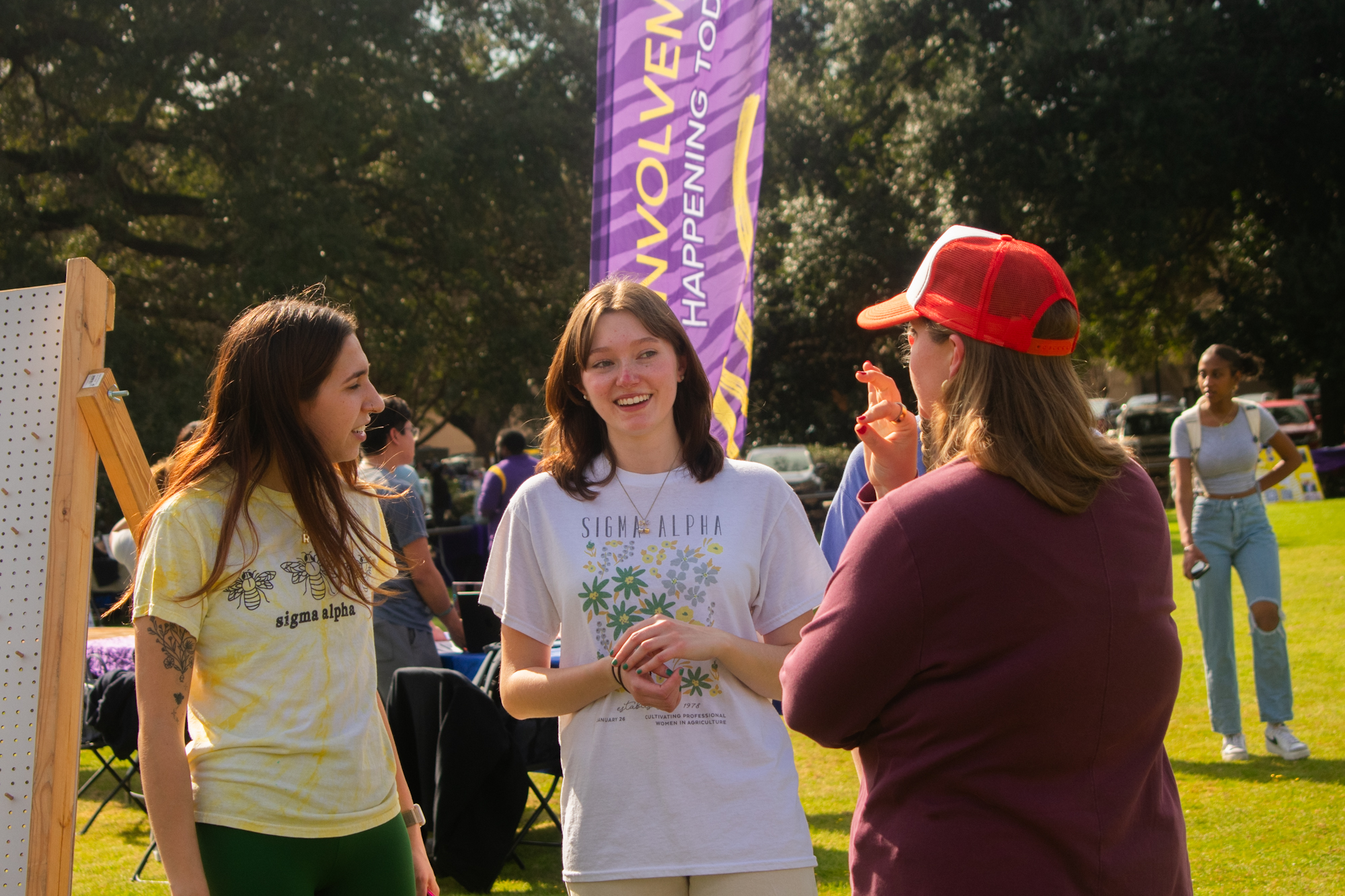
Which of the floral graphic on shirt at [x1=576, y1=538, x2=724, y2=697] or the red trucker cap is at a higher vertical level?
the red trucker cap

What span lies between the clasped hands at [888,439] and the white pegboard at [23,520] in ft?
5.87

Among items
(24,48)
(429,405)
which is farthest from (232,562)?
(429,405)

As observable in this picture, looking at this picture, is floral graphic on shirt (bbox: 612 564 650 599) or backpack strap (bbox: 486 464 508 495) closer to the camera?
floral graphic on shirt (bbox: 612 564 650 599)

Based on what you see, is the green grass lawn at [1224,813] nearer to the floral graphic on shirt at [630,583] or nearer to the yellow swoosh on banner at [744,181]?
the floral graphic on shirt at [630,583]

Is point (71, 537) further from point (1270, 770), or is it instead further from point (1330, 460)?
point (1330, 460)

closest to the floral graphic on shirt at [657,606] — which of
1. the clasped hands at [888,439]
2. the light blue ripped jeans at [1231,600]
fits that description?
the clasped hands at [888,439]

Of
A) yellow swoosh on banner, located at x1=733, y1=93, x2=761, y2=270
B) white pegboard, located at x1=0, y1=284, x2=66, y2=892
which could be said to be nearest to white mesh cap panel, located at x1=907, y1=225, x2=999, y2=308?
white pegboard, located at x1=0, y1=284, x2=66, y2=892

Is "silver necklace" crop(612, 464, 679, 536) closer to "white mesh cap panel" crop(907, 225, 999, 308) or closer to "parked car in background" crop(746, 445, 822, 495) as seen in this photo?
"white mesh cap panel" crop(907, 225, 999, 308)

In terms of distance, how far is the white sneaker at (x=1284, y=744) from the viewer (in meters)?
5.59

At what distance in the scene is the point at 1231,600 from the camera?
18.6 feet

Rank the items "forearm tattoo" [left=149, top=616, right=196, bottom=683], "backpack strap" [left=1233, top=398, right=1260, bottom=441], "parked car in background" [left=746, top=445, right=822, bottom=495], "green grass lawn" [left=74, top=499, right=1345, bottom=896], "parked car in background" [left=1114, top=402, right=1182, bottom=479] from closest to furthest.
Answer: "forearm tattoo" [left=149, top=616, right=196, bottom=683] → "green grass lawn" [left=74, top=499, right=1345, bottom=896] → "backpack strap" [left=1233, top=398, right=1260, bottom=441] → "parked car in background" [left=746, top=445, right=822, bottom=495] → "parked car in background" [left=1114, top=402, right=1182, bottom=479]

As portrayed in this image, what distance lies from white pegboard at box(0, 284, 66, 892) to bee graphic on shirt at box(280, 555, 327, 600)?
0.68 m

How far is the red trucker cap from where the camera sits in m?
1.57

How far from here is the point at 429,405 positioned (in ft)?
82.7
